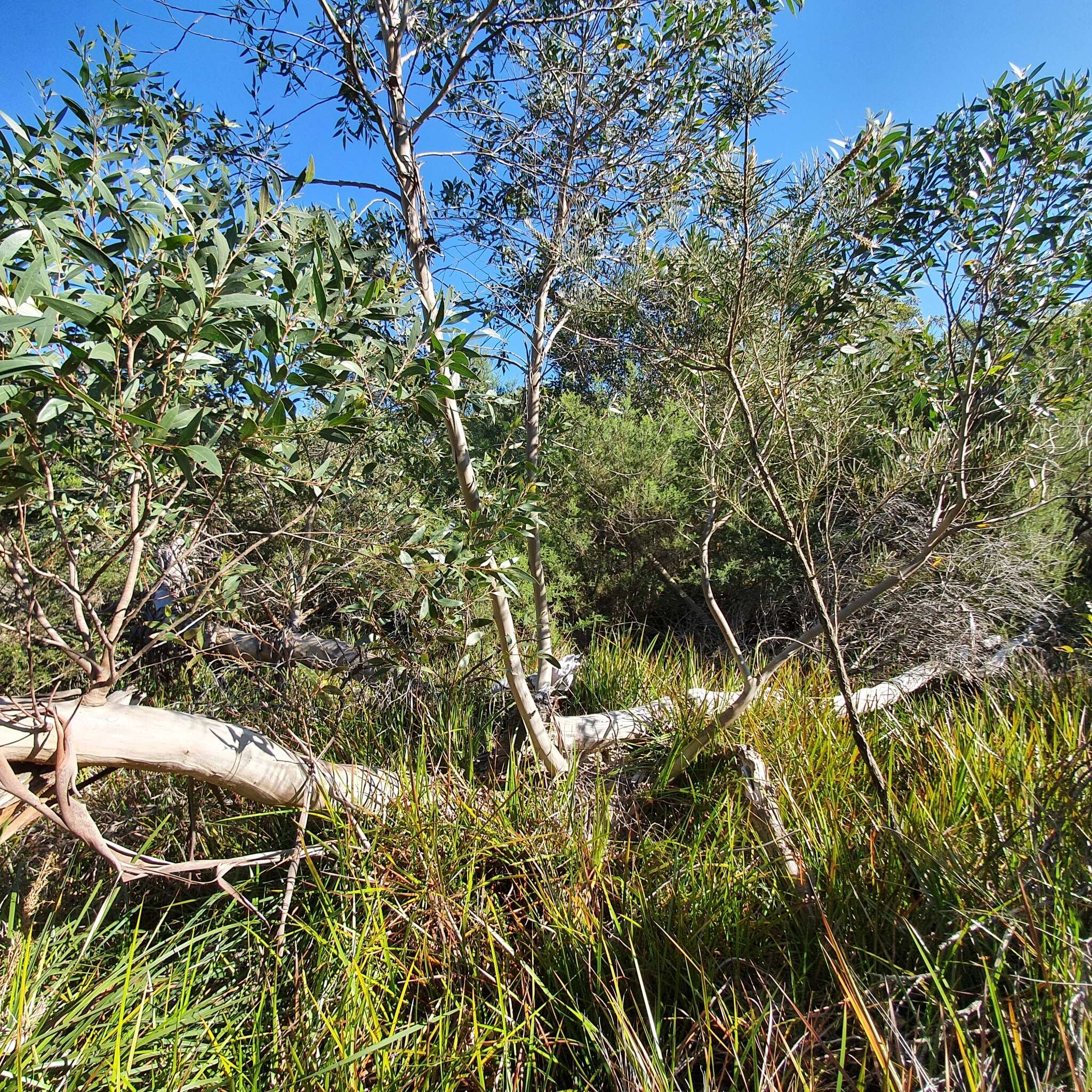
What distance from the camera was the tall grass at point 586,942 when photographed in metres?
1.65

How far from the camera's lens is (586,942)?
2.16 m

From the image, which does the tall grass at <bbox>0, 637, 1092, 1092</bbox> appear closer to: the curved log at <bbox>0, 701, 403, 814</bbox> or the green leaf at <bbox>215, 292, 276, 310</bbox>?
the curved log at <bbox>0, 701, 403, 814</bbox>

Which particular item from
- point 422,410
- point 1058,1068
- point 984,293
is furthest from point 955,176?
point 1058,1068

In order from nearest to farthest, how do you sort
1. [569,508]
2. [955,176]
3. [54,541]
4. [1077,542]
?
[955,176]
[54,541]
[1077,542]
[569,508]

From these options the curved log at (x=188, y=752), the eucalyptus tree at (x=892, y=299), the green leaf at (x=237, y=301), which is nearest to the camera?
the green leaf at (x=237, y=301)

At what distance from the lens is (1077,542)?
18.6ft

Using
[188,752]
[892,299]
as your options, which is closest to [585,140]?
[892,299]

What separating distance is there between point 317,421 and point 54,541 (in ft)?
5.10

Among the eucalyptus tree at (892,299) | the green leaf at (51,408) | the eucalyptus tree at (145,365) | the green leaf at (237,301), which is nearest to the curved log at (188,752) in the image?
the eucalyptus tree at (145,365)

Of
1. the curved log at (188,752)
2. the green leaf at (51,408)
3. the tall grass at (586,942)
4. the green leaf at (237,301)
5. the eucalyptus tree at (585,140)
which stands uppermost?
the eucalyptus tree at (585,140)

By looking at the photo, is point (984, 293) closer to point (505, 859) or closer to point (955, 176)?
point (955, 176)

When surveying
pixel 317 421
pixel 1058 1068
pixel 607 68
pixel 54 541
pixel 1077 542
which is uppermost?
pixel 607 68

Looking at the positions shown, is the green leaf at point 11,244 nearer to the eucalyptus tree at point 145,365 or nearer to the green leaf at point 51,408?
the eucalyptus tree at point 145,365

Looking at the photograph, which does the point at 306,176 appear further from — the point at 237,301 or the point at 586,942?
the point at 586,942
